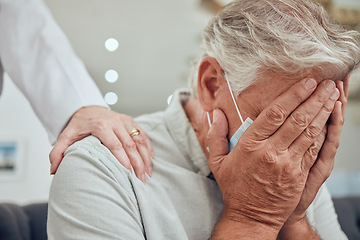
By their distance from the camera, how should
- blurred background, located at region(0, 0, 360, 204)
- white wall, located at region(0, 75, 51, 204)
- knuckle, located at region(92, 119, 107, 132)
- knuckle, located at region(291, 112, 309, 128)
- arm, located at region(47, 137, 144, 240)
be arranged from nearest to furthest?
arm, located at region(47, 137, 144, 240), knuckle, located at region(291, 112, 309, 128), knuckle, located at region(92, 119, 107, 132), blurred background, located at region(0, 0, 360, 204), white wall, located at region(0, 75, 51, 204)

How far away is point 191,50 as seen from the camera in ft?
15.8

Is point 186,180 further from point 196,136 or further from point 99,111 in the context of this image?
point 99,111

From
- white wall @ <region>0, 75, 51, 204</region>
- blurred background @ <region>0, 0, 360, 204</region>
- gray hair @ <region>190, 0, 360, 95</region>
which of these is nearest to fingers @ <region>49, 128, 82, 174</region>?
gray hair @ <region>190, 0, 360, 95</region>

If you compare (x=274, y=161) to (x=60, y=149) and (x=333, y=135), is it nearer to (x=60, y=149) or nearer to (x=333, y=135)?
(x=333, y=135)

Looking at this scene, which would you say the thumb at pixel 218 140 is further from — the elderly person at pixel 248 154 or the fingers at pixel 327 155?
the fingers at pixel 327 155

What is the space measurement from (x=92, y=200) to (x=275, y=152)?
434mm

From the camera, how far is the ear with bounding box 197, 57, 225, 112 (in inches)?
40.9

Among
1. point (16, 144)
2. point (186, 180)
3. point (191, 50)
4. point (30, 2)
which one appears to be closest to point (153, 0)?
point (191, 50)

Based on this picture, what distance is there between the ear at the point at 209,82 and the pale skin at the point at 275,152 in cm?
9

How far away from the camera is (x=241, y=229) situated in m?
0.89

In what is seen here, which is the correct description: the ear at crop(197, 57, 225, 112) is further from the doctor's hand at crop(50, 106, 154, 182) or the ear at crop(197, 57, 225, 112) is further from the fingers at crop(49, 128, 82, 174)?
the fingers at crop(49, 128, 82, 174)

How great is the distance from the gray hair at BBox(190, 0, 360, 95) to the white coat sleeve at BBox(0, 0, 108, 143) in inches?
19.0

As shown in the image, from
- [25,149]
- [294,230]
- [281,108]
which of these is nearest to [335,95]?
[281,108]

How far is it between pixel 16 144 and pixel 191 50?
7.86ft
